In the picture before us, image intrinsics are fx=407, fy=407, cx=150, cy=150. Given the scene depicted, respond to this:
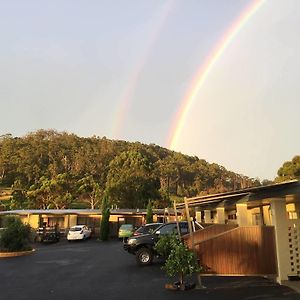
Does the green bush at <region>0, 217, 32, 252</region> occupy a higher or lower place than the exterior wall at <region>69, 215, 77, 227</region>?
lower

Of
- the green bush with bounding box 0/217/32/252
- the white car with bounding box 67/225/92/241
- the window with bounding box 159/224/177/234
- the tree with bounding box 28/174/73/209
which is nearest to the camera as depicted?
the window with bounding box 159/224/177/234

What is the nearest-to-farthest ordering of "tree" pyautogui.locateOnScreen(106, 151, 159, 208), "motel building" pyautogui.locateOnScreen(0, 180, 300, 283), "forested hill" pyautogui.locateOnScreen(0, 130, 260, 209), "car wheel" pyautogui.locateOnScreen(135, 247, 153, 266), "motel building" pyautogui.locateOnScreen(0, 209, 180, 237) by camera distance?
"motel building" pyautogui.locateOnScreen(0, 180, 300, 283) < "car wheel" pyautogui.locateOnScreen(135, 247, 153, 266) < "motel building" pyautogui.locateOnScreen(0, 209, 180, 237) < "tree" pyautogui.locateOnScreen(106, 151, 159, 208) < "forested hill" pyautogui.locateOnScreen(0, 130, 260, 209)

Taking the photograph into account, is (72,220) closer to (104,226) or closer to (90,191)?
(104,226)

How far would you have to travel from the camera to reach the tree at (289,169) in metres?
39.7

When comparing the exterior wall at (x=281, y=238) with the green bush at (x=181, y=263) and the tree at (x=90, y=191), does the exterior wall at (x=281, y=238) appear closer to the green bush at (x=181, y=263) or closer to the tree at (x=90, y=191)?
the green bush at (x=181, y=263)

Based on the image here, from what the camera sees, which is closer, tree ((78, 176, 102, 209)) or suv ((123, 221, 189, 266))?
suv ((123, 221, 189, 266))

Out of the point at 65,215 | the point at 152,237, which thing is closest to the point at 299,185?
the point at 152,237

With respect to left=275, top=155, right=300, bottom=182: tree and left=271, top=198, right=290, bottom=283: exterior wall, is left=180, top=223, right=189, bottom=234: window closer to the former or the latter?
left=271, top=198, right=290, bottom=283: exterior wall

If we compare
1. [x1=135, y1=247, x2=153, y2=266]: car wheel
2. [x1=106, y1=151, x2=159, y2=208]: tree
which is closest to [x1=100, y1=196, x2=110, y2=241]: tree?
[x1=106, y1=151, x2=159, y2=208]: tree

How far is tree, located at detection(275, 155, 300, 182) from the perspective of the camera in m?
39.7

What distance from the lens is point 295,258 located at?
488 inches

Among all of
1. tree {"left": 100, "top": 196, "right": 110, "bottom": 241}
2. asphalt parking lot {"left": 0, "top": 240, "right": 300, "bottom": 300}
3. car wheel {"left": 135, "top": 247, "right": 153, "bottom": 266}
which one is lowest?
asphalt parking lot {"left": 0, "top": 240, "right": 300, "bottom": 300}

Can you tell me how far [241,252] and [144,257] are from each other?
584 centimetres

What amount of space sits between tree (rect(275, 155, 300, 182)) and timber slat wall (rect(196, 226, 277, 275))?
27.9m
